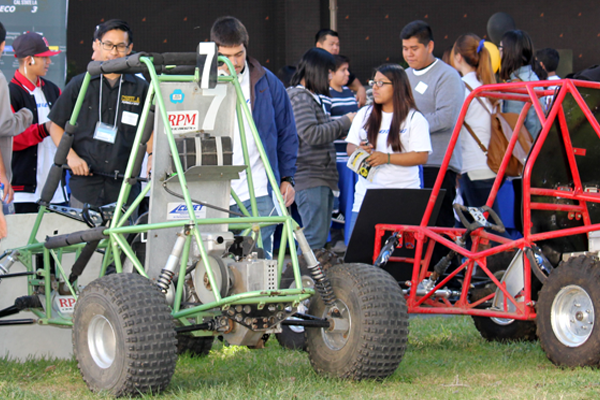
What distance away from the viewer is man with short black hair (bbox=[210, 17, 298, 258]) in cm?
471

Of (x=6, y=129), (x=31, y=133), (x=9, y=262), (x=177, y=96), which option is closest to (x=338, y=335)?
(x=177, y=96)

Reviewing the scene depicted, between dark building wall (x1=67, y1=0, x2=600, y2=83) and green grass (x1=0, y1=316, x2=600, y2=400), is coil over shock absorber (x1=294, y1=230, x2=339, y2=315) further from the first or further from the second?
dark building wall (x1=67, y1=0, x2=600, y2=83)

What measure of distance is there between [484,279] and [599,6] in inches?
412

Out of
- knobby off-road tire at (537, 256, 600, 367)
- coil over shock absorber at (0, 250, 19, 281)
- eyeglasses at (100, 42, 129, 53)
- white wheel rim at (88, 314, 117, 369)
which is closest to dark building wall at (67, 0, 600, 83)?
eyeglasses at (100, 42, 129, 53)

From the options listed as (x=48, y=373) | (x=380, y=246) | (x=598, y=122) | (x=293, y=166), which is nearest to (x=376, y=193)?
(x=380, y=246)

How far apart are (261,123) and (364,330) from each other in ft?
6.22

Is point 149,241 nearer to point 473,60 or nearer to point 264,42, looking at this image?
point 473,60

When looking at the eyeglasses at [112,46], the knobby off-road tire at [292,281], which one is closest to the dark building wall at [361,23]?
the eyeglasses at [112,46]

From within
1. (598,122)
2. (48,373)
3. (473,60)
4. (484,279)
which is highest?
(473,60)

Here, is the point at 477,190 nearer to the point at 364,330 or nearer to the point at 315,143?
the point at 315,143

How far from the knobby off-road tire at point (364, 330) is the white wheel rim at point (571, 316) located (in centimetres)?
85

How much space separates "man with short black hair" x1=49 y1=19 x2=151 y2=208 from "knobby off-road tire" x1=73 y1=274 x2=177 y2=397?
1.65 m

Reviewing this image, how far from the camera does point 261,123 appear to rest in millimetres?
4898

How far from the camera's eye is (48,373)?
3.99 metres
